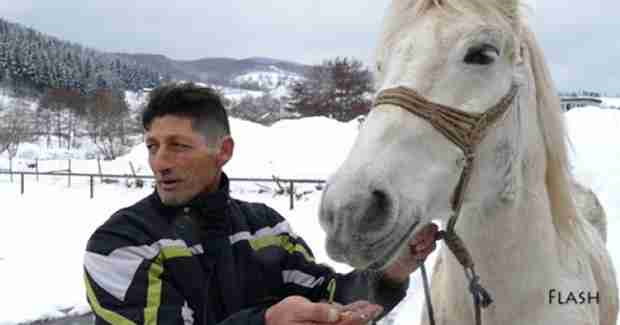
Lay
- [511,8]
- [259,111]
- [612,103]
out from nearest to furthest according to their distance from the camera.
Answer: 1. [511,8]
2. [612,103]
3. [259,111]

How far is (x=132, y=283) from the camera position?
147cm

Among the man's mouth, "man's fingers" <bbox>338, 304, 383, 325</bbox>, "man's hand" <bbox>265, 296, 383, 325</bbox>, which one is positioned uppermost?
the man's mouth

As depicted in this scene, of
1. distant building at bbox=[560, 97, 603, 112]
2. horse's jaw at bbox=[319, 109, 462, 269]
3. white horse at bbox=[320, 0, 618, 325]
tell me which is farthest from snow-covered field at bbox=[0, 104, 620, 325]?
horse's jaw at bbox=[319, 109, 462, 269]

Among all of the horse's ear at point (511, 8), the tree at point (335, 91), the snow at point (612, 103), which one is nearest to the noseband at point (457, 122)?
the horse's ear at point (511, 8)

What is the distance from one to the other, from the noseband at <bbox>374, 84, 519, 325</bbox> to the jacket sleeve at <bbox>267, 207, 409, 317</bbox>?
1.03ft

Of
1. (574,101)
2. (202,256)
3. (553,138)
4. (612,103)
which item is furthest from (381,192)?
(612,103)

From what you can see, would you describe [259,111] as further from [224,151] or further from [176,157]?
[176,157]

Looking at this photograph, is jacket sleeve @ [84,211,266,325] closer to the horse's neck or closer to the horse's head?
the horse's head

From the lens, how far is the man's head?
1743 mm

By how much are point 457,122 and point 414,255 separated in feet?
1.81

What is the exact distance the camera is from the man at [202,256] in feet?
4.76

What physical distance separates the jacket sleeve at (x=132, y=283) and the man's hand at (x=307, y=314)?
0.06 meters

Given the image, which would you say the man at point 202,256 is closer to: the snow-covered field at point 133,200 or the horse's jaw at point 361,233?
the horse's jaw at point 361,233

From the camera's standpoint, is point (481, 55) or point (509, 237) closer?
point (481, 55)
